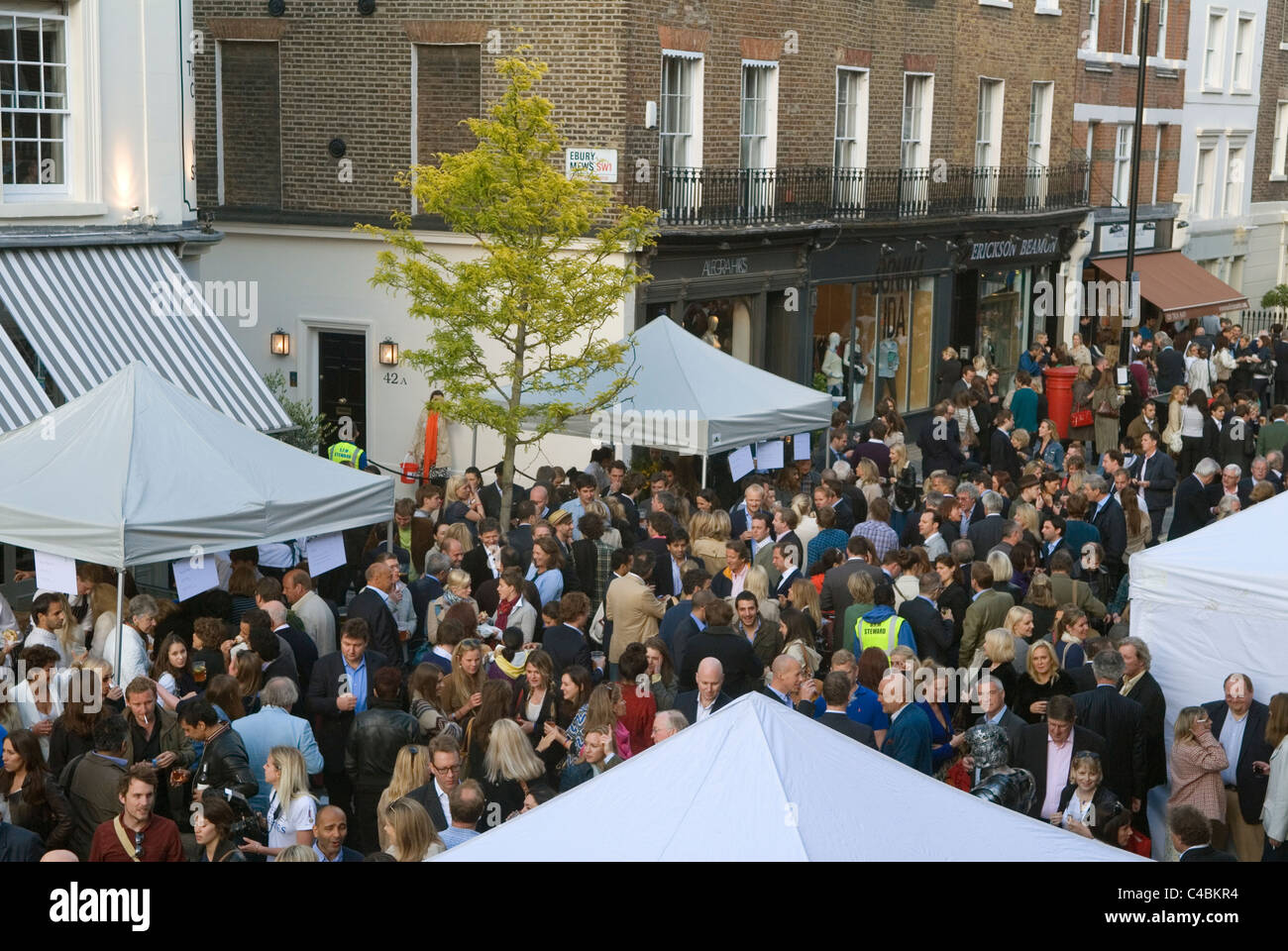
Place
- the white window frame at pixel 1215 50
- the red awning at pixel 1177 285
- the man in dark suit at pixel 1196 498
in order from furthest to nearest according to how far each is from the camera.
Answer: the white window frame at pixel 1215 50, the red awning at pixel 1177 285, the man in dark suit at pixel 1196 498

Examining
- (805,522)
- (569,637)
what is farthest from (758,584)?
(805,522)

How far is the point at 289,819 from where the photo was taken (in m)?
7.89

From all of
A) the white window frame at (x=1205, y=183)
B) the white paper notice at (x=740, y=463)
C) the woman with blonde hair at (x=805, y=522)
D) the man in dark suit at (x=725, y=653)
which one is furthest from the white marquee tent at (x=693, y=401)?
the white window frame at (x=1205, y=183)

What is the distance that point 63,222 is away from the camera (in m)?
15.4

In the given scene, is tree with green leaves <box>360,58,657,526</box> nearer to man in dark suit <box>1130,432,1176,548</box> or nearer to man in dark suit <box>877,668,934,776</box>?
man in dark suit <box>1130,432,1176,548</box>

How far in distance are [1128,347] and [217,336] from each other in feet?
59.6

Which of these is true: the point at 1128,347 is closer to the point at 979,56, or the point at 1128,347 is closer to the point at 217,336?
the point at 979,56

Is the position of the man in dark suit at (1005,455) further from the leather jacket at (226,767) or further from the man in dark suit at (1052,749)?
the leather jacket at (226,767)

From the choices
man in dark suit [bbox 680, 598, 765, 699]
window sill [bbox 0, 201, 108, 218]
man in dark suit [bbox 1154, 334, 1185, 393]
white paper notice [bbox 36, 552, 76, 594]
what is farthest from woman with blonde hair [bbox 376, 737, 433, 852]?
man in dark suit [bbox 1154, 334, 1185, 393]

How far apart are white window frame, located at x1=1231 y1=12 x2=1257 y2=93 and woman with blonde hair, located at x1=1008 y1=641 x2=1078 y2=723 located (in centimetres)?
3350

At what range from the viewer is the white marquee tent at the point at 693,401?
16234 mm

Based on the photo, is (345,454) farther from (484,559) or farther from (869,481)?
(869,481)

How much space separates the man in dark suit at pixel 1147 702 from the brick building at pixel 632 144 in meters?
11.6

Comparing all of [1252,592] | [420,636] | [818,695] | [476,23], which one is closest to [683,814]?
[818,695]
